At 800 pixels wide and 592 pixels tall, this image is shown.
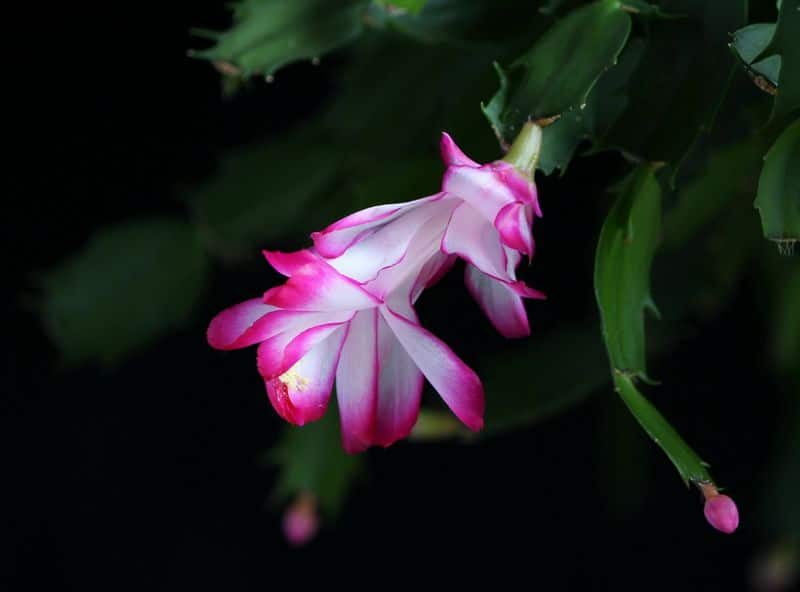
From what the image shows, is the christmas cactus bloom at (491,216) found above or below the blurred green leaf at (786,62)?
above

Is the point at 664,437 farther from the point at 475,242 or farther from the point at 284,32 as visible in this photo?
the point at 284,32

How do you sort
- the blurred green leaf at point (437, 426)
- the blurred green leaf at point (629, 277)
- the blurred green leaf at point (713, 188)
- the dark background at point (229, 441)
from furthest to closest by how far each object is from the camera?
the dark background at point (229, 441) → the blurred green leaf at point (437, 426) → the blurred green leaf at point (713, 188) → the blurred green leaf at point (629, 277)

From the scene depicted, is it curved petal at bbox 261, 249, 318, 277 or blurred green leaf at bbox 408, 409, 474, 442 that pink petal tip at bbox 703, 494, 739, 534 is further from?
blurred green leaf at bbox 408, 409, 474, 442

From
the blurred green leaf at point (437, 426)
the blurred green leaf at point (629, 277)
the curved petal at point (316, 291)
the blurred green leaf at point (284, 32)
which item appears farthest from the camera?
the blurred green leaf at point (437, 426)

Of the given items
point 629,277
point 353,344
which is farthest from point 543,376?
point 353,344

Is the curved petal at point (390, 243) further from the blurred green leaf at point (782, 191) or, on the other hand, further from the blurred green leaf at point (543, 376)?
the blurred green leaf at point (543, 376)

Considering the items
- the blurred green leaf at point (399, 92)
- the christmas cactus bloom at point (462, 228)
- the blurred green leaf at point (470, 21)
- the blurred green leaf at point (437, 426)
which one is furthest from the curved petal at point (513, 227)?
the blurred green leaf at point (437, 426)

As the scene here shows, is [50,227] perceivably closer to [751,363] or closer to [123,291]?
[123,291]
